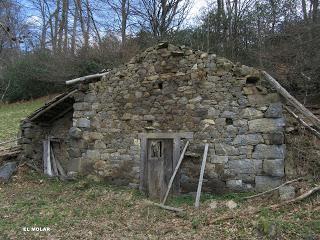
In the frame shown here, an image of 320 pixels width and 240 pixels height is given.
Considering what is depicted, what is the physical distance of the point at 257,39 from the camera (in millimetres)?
13023

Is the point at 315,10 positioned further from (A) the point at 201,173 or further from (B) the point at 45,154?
(B) the point at 45,154

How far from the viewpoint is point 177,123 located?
24.6ft

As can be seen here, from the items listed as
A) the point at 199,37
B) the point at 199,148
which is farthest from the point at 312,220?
the point at 199,37

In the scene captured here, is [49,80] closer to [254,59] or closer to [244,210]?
[254,59]

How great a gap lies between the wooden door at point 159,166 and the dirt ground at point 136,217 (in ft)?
1.15

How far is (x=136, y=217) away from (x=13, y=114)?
13892mm

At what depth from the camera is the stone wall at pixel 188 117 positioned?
267 inches

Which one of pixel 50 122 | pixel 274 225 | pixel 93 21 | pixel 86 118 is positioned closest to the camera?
pixel 274 225

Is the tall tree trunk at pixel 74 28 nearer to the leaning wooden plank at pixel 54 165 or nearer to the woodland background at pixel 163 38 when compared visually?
the woodland background at pixel 163 38

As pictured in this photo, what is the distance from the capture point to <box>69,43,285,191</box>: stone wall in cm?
677

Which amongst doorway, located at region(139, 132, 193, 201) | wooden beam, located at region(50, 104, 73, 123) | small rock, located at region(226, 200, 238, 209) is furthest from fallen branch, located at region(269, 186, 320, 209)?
wooden beam, located at region(50, 104, 73, 123)

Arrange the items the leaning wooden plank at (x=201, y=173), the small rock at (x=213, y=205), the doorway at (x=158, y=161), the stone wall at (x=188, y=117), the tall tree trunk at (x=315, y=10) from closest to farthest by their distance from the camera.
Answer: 1. the small rock at (x=213, y=205)
2. the leaning wooden plank at (x=201, y=173)
3. the stone wall at (x=188, y=117)
4. the doorway at (x=158, y=161)
5. the tall tree trunk at (x=315, y=10)

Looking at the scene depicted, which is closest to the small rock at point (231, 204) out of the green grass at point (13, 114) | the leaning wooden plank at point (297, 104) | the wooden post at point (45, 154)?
the leaning wooden plank at point (297, 104)

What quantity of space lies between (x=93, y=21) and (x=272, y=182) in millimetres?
14908
